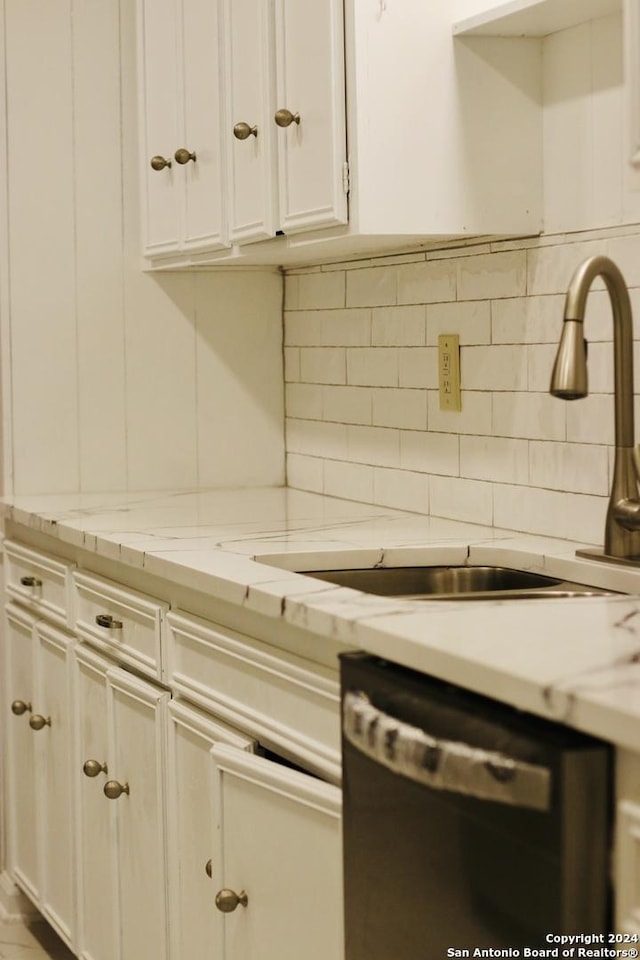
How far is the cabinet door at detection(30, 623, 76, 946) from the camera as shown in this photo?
267 centimetres

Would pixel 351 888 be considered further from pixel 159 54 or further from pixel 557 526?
pixel 159 54

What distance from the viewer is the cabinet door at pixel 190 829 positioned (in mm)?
1990

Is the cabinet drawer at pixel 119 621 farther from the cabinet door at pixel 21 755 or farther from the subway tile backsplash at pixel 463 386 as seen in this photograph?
the subway tile backsplash at pixel 463 386

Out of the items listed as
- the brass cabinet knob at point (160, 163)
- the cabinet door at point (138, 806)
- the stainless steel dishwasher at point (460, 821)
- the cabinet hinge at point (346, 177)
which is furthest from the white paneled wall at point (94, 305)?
the stainless steel dishwasher at point (460, 821)

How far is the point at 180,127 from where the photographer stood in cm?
283

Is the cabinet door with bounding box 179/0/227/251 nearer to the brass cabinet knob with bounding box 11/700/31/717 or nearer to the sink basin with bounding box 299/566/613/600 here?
the sink basin with bounding box 299/566/613/600

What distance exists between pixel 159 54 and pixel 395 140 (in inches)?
36.7

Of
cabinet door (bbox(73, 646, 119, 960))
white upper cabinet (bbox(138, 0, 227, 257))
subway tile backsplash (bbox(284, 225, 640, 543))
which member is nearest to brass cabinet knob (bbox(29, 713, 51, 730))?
cabinet door (bbox(73, 646, 119, 960))

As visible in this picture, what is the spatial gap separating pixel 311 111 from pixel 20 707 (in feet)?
4.79

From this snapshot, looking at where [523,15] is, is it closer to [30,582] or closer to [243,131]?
[243,131]

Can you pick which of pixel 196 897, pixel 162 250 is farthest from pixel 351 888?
pixel 162 250

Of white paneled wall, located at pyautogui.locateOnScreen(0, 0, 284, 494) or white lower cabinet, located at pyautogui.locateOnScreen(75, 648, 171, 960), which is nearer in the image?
white lower cabinet, located at pyautogui.locateOnScreen(75, 648, 171, 960)

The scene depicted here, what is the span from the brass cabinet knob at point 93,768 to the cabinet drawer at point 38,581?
1.00 ft

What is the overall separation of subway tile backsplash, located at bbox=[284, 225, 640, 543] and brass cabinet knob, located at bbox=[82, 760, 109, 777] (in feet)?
2.62
